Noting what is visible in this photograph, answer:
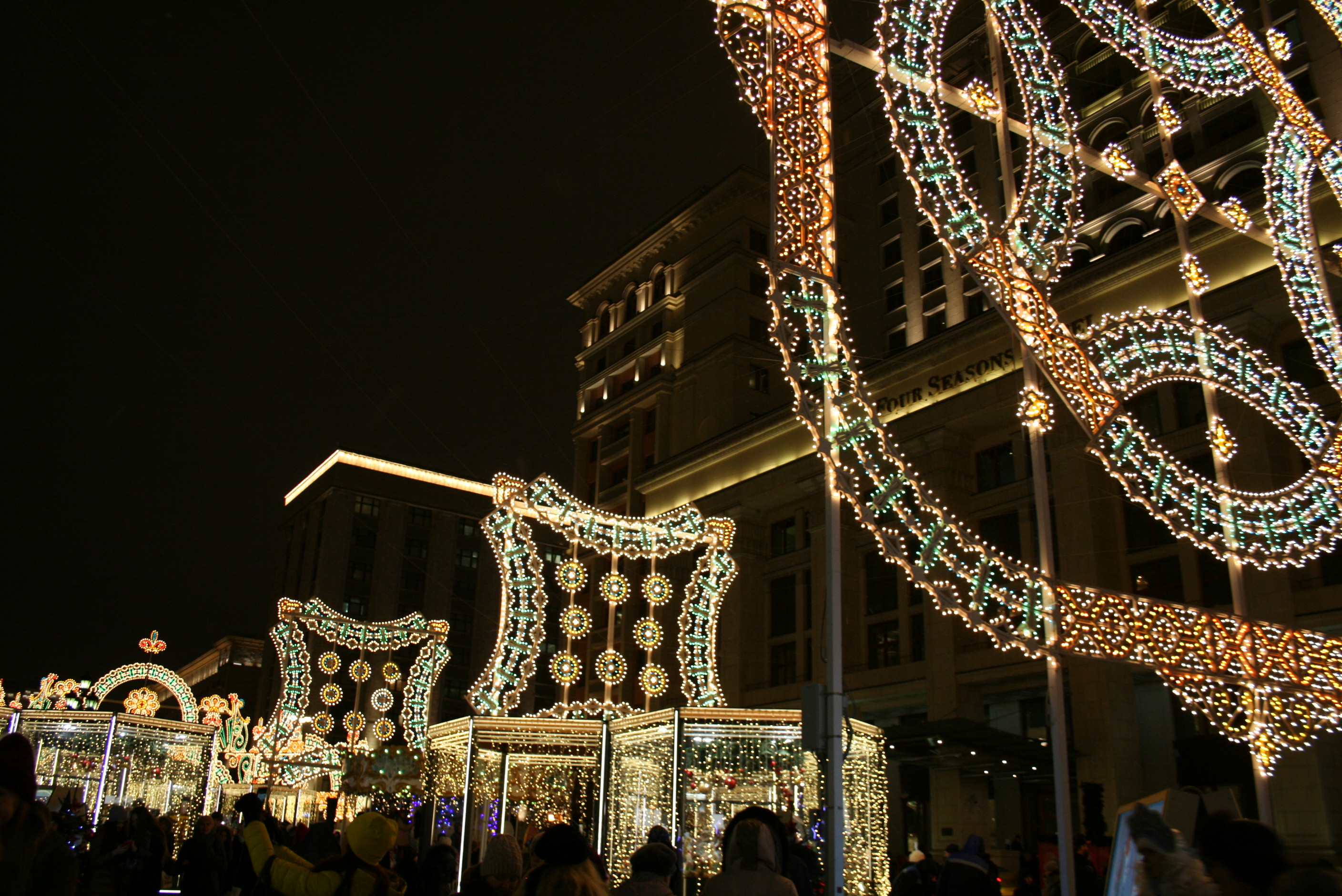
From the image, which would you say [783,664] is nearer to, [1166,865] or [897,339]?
[897,339]

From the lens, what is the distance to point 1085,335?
915 cm

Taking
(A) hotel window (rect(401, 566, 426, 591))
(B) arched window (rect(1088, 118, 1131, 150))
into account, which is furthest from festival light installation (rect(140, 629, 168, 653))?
(A) hotel window (rect(401, 566, 426, 591))

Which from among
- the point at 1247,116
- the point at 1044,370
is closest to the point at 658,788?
the point at 1044,370

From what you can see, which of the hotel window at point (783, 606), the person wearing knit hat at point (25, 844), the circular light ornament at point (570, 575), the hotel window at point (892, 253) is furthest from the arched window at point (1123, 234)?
the person wearing knit hat at point (25, 844)

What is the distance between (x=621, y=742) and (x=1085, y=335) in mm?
10342

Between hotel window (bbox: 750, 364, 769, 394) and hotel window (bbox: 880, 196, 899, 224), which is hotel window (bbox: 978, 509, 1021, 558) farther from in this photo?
hotel window (bbox: 750, 364, 769, 394)

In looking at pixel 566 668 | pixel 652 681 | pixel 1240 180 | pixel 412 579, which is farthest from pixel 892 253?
pixel 412 579

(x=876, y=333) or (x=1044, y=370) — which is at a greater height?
(x=876, y=333)

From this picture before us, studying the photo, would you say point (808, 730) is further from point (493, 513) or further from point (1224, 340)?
point (493, 513)

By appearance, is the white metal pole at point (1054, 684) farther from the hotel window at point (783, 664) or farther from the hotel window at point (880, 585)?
the hotel window at point (783, 664)

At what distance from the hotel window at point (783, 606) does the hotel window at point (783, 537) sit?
1083 mm

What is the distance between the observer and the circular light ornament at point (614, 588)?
17.9 m

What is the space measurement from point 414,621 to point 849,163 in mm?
27792

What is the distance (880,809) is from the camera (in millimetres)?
15336
